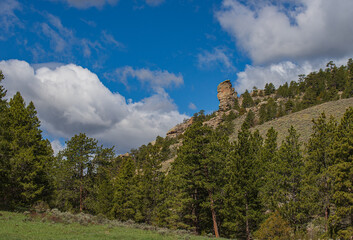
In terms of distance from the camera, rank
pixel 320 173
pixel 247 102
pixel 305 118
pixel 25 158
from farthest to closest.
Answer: pixel 247 102 → pixel 305 118 → pixel 320 173 → pixel 25 158

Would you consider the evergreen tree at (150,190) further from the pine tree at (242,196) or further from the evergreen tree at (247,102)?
the evergreen tree at (247,102)

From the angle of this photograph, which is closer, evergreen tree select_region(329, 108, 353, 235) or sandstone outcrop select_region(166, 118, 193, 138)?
evergreen tree select_region(329, 108, 353, 235)

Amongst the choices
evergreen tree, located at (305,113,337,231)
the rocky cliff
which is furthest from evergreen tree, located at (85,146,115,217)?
the rocky cliff

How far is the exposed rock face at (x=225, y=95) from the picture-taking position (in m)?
179

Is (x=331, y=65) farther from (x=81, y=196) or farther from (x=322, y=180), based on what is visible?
(x=81, y=196)

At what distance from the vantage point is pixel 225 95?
186 metres

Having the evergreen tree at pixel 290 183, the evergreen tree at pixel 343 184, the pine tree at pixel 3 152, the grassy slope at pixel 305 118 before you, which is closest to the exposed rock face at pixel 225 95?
the grassy slope at pixel 305 118

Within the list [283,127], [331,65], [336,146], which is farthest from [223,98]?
[336,146]

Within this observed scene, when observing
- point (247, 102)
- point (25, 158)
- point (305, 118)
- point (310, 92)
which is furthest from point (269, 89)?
point (25, 158)

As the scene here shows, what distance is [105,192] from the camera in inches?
1732

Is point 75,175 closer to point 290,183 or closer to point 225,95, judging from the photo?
point 290,183

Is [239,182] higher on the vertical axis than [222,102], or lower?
lower

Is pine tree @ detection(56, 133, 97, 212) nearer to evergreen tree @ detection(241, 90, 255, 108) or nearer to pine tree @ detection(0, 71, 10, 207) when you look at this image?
→ pine tree @ detection(0, 71, 10, 207)

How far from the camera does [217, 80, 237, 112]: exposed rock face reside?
589 feet
